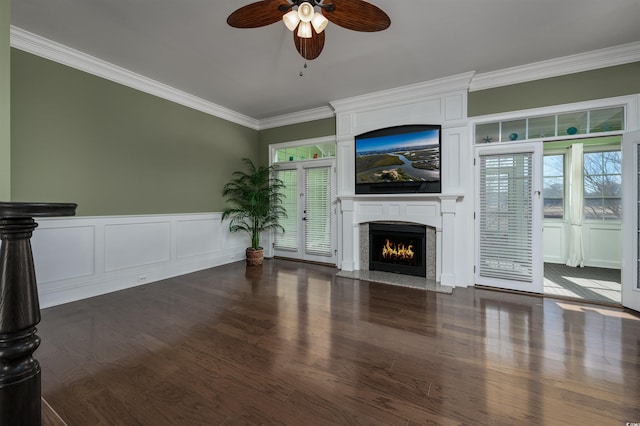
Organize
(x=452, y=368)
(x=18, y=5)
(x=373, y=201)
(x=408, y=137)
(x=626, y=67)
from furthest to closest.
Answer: (x=373, y=201)
(x=408, y=137)
(x=626, y=67)
(x=18, y=5)
(x=452, y=368)

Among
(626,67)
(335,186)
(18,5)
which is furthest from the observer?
(335,186)

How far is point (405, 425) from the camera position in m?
1.52

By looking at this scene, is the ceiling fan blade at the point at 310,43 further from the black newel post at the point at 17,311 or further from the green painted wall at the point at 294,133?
the green painted wall at the point at 294,133

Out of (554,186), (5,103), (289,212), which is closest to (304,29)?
(5,103)

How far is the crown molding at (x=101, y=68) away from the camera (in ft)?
9.70

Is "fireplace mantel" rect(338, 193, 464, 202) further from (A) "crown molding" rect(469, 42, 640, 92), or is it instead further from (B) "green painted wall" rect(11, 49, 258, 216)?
(B) "green painted wall" rect(11, 49, 258, 216)

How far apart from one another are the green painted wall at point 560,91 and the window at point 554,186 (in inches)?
108

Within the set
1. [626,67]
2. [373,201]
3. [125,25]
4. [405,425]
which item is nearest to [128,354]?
[405,425]

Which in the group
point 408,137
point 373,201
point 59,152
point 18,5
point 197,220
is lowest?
point 197,220

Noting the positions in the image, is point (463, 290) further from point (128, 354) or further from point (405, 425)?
point (128, 354)

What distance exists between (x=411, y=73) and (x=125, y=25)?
11.4 ft

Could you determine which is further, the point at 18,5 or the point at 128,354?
the point at 18,5

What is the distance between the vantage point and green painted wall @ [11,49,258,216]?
9.88ft

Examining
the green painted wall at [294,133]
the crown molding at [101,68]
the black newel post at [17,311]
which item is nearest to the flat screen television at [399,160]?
the green painted wall at [294,133]
